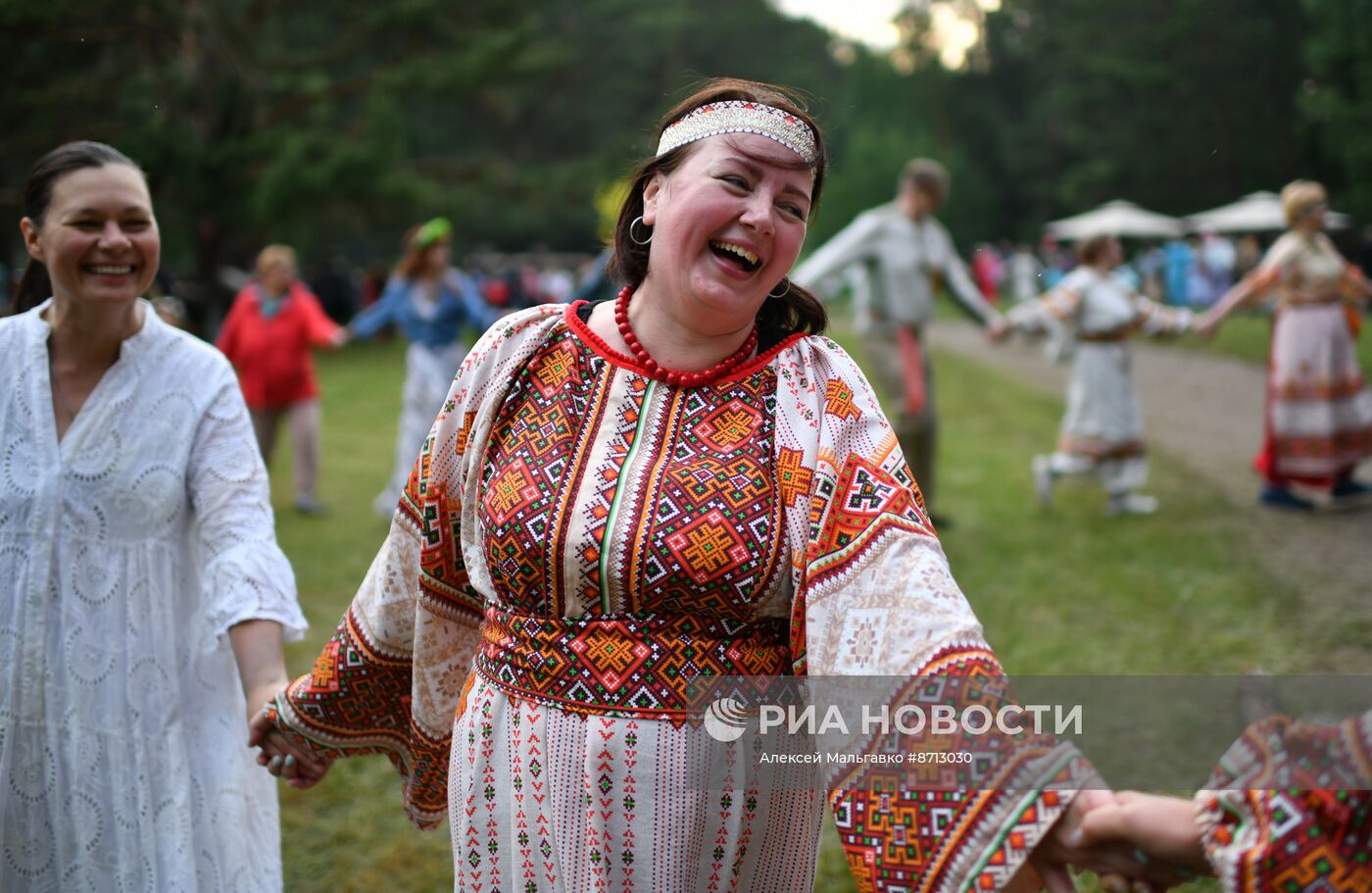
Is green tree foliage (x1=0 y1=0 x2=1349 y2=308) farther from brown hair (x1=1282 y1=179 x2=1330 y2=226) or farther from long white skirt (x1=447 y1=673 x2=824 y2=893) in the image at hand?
brown hair (x1=1282 y1=179 x2=1330 y2=226)

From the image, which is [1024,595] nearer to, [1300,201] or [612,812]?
[1300,201]

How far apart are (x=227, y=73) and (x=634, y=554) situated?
2352 centimetres

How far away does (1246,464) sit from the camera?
11062mm

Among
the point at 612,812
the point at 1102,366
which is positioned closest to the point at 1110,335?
the point at 1102,366

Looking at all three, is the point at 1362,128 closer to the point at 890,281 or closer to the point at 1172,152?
the point at 890,281

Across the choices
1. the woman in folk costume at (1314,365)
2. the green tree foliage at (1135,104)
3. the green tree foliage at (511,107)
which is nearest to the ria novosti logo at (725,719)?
the green tree foliage at (511,107)

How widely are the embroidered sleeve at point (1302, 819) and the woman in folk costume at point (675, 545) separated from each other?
277 millimetres

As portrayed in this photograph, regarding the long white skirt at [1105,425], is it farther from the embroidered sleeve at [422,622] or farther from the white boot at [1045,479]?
the embroidered sleeve at [422,622]

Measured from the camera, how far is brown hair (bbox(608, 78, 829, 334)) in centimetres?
223

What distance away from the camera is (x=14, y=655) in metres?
2.71

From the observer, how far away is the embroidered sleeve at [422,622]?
2.34 m

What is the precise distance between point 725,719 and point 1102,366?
7.55 meters

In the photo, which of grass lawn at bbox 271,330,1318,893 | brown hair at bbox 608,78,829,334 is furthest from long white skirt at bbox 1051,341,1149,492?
brown hair at bbox 608,78,829,334

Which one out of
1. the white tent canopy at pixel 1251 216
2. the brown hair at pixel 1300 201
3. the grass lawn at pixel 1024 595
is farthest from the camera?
the white tent canopy at pixel 1251 216
